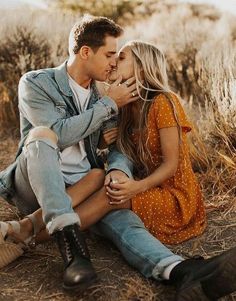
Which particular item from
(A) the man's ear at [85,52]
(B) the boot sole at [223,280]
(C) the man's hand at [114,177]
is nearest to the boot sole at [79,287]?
(B) the boot sole at [223,280]

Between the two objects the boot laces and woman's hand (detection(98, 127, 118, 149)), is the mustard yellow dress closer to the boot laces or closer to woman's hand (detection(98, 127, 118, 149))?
woman's hand (detection(98, 127, 118, 149))

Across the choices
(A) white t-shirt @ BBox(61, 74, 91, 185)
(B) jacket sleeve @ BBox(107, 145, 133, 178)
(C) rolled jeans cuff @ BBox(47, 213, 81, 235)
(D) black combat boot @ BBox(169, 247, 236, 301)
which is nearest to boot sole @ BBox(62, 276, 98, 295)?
(C) rolled jeans cuff @ BBox(47, 213, 81, 235)

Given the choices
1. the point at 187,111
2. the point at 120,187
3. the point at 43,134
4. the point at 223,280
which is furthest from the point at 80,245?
the point at 187,111

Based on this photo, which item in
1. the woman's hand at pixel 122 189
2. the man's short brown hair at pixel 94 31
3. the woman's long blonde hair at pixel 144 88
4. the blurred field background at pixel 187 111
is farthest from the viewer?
the man's short brown hair at pixel 94 31

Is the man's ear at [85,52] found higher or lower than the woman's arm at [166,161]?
higher

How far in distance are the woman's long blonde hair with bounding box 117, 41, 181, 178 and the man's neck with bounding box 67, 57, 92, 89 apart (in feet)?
1.07

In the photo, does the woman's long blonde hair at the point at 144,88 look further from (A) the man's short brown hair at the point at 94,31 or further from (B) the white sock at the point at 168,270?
(B) the white sock at the point at 168,270

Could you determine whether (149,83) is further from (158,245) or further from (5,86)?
(5,86)

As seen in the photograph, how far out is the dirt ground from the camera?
106 inches

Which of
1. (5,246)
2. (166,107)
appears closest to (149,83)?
(166,107)

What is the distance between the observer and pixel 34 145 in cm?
284

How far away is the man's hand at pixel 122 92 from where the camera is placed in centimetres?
320

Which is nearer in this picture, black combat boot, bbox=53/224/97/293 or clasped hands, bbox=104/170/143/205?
black combat boot, bbox=53/224/97/293

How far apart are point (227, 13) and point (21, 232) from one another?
9279 millimetres
